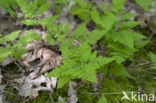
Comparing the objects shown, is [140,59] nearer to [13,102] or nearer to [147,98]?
[147,98]

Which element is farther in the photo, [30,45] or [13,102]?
[30,45]

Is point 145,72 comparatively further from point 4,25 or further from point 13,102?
point 4,25

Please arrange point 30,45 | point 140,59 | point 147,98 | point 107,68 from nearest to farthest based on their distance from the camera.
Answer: point 147,98 → point 107,68 → point 30,45 → point 140,59

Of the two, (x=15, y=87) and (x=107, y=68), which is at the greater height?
(x=107, y=68)

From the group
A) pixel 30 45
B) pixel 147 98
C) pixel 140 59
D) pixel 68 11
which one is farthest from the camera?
pixel 68 11

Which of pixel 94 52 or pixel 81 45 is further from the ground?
pixel 81 45

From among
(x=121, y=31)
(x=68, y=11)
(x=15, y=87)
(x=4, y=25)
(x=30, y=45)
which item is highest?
(x=68, y=11)

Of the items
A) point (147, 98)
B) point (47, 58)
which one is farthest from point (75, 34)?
point (147, 98)

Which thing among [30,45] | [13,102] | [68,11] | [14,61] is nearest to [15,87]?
[13,102]

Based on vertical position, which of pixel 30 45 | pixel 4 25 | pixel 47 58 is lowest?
pixel 47 58
